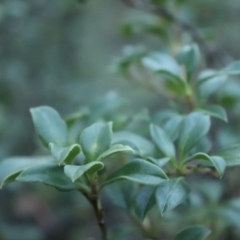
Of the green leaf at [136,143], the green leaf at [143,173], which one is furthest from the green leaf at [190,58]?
the green leaf at [143,173]

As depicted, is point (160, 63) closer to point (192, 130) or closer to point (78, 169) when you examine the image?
point (192, 130)

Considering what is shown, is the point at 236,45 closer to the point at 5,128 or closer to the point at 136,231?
the point at 5,128

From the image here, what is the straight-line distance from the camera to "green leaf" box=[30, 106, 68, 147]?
26.1 inches

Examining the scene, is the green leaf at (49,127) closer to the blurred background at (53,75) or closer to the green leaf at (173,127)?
the green leaf at (173,127)

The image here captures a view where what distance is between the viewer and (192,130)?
2.26 feet

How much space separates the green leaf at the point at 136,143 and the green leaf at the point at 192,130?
1.8 inches

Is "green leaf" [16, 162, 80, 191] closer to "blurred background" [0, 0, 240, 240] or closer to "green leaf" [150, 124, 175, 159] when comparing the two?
"green leaf" [150, 124, 175, 159]

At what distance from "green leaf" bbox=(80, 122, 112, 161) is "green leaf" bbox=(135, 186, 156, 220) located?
81 mm

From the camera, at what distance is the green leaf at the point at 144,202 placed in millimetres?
632

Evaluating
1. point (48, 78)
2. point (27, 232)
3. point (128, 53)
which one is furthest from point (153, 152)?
point (48, 78)

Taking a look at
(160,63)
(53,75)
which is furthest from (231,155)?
(53,75)

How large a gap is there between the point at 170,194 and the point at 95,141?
109 millimetres

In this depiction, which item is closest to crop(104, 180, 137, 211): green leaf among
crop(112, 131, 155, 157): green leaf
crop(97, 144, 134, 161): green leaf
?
crop(112, 131, 155, 157): green leaf

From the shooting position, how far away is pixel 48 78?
1614mm
